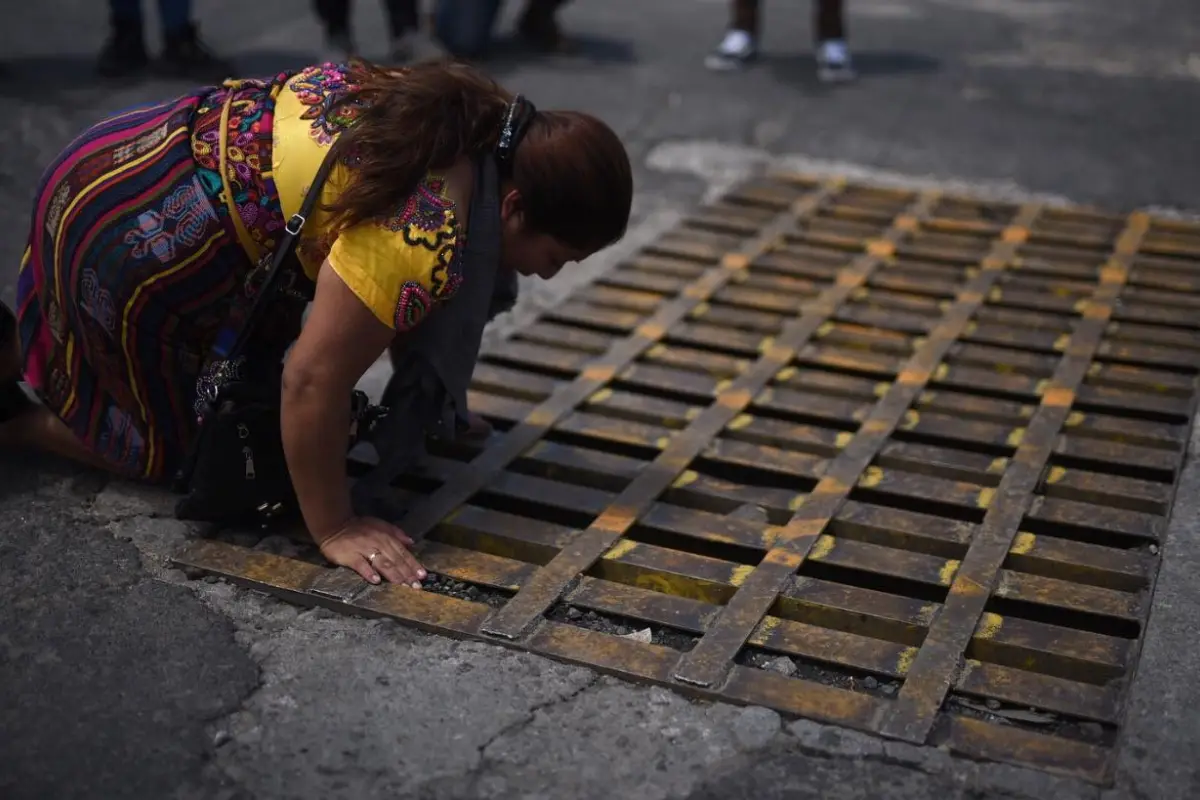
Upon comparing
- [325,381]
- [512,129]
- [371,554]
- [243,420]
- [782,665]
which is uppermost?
[512,129]

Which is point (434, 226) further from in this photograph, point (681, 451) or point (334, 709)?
point (681, 451)

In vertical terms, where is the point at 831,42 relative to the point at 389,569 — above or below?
above

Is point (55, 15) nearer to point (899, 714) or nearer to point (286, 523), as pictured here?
point (286, 523)

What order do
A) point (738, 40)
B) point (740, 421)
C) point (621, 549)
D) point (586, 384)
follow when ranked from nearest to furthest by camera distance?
point (621, 549), point (740, 421), point (586, 384), point (738, 40)

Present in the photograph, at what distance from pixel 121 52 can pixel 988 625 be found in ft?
12.5

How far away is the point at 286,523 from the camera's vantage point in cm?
265

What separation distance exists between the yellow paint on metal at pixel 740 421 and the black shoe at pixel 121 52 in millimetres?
2921

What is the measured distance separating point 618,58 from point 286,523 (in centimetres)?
341

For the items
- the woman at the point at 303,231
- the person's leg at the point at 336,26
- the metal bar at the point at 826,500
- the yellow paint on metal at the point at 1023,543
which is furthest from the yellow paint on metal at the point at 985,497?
the person's leg at the point at 336,26

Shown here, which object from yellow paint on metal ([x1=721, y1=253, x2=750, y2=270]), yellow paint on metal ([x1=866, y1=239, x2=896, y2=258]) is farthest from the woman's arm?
yellow paint on metal ([x1=866, y1=239, x2=896, y2=258])

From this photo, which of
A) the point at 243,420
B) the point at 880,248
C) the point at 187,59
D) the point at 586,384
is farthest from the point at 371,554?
the point at 187,59

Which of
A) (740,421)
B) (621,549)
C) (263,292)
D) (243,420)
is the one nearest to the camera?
(263,292)

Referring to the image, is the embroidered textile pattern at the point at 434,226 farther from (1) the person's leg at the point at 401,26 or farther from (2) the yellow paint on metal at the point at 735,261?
(1) the person's leg at the point at 401,26

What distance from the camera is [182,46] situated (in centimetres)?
509
